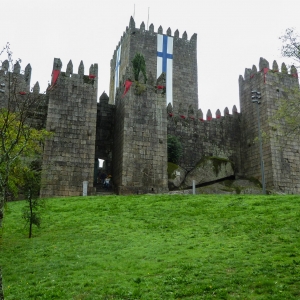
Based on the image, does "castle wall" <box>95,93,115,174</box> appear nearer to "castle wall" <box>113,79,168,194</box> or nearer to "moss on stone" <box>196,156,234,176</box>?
"castle wall" <box>113,79,168,194</box>

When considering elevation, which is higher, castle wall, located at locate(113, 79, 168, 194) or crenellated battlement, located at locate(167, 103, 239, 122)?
crenellated battlement, located at locate(167, 103, 239, 122)

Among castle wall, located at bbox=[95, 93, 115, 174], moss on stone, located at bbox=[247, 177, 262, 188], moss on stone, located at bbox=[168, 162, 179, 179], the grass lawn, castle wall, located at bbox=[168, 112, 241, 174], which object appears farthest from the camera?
castle wall, located at bbox=[168, 112, 241, 174]

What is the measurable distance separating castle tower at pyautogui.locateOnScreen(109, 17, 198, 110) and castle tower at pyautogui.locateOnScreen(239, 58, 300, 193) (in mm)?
14727

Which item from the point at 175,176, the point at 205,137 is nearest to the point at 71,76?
the point at 175,176

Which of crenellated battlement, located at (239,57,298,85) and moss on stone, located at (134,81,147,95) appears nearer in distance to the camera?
moss on stone, located at (134,81,147,95)

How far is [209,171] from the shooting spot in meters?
30.3

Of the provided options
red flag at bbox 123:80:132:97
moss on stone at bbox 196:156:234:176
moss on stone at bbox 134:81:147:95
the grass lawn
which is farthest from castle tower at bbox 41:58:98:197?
moss on stone at bbox 196:156:234:176

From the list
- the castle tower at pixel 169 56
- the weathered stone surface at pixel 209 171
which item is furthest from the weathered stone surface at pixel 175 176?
the castle tower at pixel 169 56

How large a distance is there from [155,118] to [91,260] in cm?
1604

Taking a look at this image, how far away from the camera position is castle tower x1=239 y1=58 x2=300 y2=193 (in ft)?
94.1

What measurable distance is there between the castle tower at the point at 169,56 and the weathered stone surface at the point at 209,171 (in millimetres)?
16620

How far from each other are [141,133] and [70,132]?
435cm

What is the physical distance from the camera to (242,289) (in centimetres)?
923

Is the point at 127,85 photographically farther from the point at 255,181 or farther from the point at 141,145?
the point at 255,181
